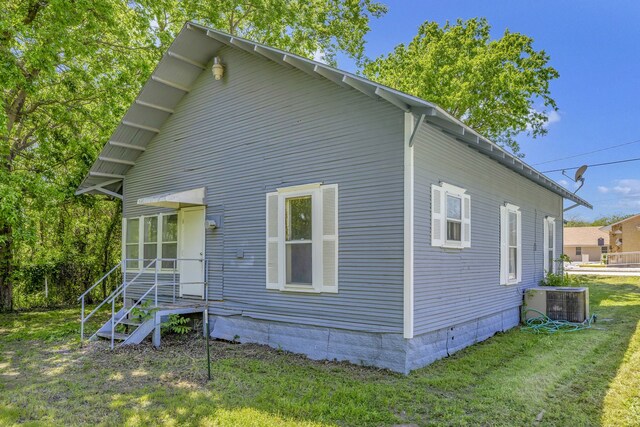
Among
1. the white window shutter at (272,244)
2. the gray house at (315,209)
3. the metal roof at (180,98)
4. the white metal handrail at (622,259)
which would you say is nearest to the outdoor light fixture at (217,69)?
the gray house at (315,209)

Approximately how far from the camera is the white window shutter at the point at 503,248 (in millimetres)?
8922

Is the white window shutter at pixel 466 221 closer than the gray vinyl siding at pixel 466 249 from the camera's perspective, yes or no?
No

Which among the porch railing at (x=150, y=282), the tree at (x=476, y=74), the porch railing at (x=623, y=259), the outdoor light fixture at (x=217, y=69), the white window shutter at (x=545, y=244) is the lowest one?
the porch railing at (x=623, y=259)

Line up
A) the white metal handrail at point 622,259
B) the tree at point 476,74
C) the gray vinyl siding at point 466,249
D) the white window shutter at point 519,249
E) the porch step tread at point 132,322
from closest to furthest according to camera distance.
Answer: the gray vinyl siding at point 466,249
the porch step tread at point 132,322
the white window shutter at point 519,249
the tree at point 476,74
the white metal handrail at point 622,259

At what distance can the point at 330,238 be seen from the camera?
6527 mm

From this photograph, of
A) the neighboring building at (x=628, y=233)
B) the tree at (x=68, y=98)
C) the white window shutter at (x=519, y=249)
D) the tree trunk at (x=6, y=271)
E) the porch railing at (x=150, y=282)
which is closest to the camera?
the porch railing at (x=150, y=282)

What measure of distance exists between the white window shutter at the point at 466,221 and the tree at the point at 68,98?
8642 millimetres

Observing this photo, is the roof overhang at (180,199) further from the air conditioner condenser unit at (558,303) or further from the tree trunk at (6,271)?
the air conditioner condenser unit at (558,303)

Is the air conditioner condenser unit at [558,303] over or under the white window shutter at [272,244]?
under

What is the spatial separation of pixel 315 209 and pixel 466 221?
2697 millimetres

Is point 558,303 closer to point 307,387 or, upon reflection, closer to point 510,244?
point 510,244

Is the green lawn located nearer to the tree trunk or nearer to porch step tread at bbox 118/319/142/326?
porch step tread at bbox 118/319/142/326

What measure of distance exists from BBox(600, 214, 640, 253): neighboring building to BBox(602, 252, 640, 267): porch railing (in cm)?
298

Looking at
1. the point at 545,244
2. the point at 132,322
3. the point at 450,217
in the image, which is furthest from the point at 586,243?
the point at 132,322
